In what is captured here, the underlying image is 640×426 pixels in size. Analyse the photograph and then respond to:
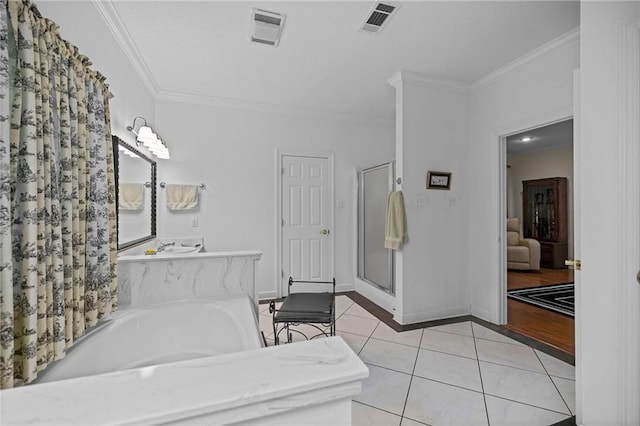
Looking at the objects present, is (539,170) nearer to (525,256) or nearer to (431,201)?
(525,256)

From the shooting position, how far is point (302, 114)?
3.92 m

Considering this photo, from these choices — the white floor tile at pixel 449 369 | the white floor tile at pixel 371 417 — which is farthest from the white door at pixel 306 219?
the white floor tile at pixel 371 417

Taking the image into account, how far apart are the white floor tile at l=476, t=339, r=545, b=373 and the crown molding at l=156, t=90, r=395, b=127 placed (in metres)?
3.04

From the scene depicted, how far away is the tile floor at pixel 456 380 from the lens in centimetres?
163

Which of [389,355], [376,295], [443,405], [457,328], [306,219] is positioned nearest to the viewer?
[443,405]

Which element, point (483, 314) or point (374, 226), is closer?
point (483, 314)

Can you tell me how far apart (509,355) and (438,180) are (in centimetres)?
165

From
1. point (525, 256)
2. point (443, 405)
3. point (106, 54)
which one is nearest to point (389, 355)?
point (443, 405)

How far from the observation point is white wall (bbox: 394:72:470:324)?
9.69ft

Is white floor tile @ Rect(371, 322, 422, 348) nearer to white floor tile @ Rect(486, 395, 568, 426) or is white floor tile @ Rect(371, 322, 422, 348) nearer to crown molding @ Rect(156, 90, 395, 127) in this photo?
white floor tile @ Rect(486, 395, 568, 426)

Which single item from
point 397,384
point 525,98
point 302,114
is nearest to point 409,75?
point 525,98

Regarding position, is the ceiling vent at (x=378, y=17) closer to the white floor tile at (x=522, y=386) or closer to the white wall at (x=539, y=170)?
the white floor tile at (x=522, y=386)

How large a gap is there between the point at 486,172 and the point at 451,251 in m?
0.88

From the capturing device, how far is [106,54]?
6.75 ft
